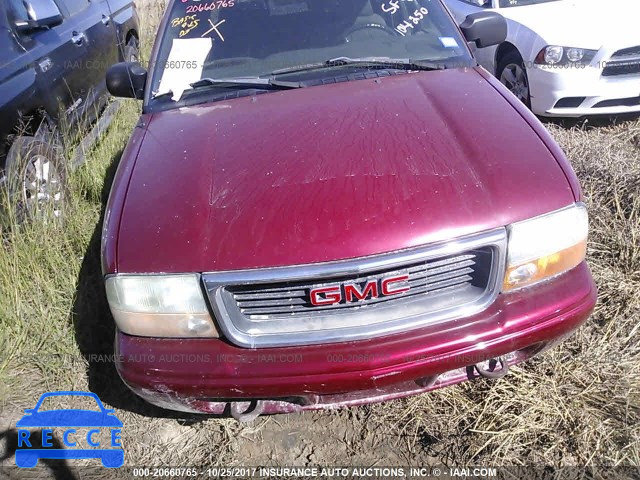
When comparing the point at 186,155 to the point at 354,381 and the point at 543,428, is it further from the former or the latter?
the point at 543,428

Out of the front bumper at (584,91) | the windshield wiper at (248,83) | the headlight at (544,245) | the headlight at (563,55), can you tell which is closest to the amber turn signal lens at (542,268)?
the headlight at (544,245)

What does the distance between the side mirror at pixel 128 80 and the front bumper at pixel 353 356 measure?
174 centimetres

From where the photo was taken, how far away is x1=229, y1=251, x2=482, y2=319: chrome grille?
1.77 meters

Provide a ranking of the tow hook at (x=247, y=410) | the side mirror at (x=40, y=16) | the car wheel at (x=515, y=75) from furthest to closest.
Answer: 1. the car wheel at (x=515, y=75)
2. the side mirror at (x=40, y=16)
3. the tow hook at (x=247, y=410)

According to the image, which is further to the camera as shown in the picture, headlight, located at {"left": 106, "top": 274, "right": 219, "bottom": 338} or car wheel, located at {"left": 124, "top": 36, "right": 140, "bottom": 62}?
car wheel, located at {"left": 124, "top": 36, "right": 140, "bottom": 62}

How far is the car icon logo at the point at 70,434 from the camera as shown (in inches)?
92.7

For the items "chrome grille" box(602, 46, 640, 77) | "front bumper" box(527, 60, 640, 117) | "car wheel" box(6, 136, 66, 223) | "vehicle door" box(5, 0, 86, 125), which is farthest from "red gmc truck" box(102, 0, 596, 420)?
"chrome grille" box(602, 46, 640, 77)

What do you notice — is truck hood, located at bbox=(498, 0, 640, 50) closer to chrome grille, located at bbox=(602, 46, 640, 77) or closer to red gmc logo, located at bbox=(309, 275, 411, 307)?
chrome grille, located at bbox=(602, 46, 640, 77)

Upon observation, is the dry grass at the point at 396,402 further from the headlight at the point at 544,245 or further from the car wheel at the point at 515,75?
the car wheel at the point at 515,75

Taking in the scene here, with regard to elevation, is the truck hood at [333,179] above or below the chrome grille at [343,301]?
above

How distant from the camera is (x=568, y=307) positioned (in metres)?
1.85

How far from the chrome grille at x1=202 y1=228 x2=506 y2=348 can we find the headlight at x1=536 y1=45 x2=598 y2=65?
3165 mm

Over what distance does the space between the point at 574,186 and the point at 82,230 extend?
2795mm

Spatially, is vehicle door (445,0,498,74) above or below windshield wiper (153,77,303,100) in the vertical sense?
below
